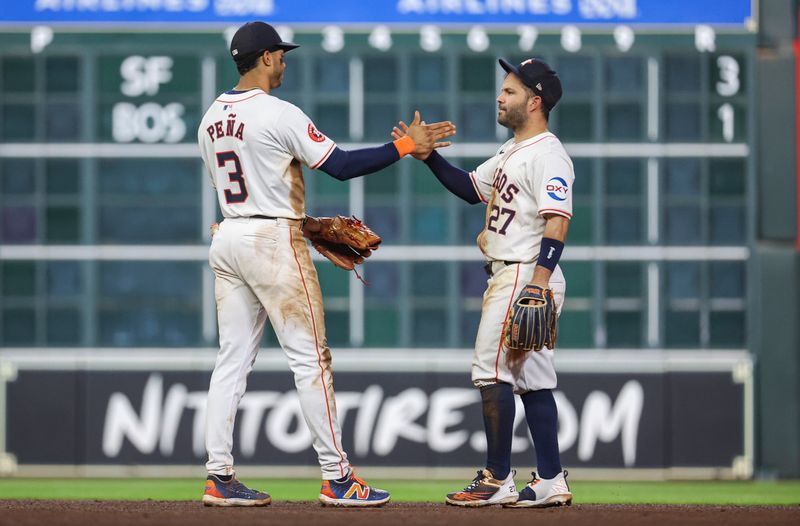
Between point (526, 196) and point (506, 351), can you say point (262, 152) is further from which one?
point (506, 351)

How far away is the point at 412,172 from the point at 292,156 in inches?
193

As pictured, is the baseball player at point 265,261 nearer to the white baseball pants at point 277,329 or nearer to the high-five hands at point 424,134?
the white baseball pants at point 277,329

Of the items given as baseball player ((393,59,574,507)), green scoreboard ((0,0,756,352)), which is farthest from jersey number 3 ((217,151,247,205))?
green scoreboard ((0,0,756,352))

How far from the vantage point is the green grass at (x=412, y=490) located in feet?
30.8

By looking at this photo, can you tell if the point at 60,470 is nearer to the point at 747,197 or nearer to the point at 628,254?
the point at 628,254

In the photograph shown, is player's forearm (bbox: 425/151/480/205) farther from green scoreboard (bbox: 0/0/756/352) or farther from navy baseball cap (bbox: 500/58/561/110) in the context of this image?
green scoreboard (bbox: 0/0/756/352)

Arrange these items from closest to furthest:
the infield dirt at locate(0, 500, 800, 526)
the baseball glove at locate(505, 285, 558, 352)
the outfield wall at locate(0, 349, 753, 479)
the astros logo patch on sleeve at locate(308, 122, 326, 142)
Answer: the infield dirt at locate(0, 500, 800, 526)
the baseball glove at locate(505, 285, 558, 352)
the astros logo patch on sleeve at locate(308, 122, 326, 142)
the outfield wall at locate(0, 349, 753, 479)

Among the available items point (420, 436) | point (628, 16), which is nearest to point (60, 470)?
point (420, 436)

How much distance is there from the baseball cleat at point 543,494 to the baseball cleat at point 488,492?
0.14 feet

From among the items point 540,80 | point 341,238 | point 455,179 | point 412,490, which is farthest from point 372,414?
point 540,80

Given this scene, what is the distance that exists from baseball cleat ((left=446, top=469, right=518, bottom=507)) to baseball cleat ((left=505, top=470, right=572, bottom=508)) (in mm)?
43

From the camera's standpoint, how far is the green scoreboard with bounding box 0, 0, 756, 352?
11.4m

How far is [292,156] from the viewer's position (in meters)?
6.61

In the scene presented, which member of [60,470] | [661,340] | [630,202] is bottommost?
[60,470]
